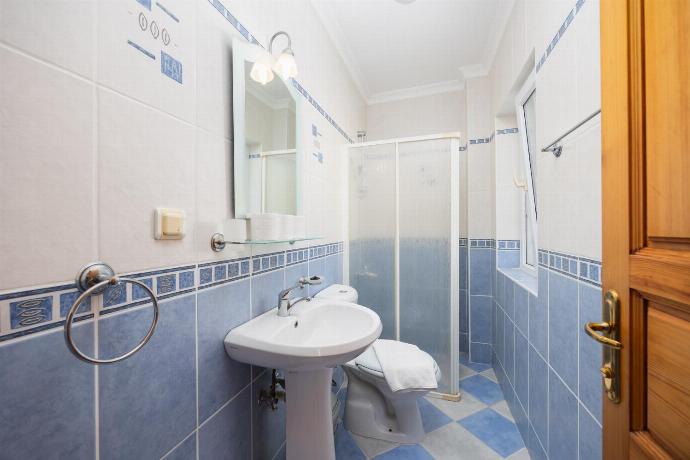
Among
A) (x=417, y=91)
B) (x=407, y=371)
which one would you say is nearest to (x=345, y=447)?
(x=407, y=371)

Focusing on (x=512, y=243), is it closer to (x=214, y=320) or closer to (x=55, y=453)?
(x=214, y=320)

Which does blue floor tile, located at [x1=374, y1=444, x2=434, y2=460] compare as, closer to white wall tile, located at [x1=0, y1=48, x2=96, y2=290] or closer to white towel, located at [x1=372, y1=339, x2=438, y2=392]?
white towel, located at [x1=372, y1=339, x2=438, y2=392]

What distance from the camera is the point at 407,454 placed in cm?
139

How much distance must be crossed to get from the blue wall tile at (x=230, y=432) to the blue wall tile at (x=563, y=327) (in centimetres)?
120

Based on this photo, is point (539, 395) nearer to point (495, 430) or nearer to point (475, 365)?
point (495, 430)

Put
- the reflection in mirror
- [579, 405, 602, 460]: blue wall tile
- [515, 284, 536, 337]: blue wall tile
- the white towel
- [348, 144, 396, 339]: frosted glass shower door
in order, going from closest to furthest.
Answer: [579, 405, 602, 460]: blue wall tile, the reflection in mirror, the white towel, [515, 284, 536, 337]: blue wall tile, [348, 144, 396, 339]: frosted glass shower door

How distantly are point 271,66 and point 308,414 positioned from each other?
4.69 feet

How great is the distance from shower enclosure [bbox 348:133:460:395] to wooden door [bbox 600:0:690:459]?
128 cm

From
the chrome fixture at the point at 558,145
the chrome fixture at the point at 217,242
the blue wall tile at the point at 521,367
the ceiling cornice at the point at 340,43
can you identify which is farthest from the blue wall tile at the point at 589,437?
the ceiling cornice at the point at 340,43

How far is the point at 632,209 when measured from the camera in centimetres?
52

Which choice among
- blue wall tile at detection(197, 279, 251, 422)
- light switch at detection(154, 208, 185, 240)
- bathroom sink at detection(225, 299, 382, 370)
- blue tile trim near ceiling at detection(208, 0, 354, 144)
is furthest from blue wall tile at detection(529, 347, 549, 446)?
blue tile trim near ceiling at detection(208, 0, 354, 144)

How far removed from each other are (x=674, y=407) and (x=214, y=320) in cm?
107

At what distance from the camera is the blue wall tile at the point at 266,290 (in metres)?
1.08

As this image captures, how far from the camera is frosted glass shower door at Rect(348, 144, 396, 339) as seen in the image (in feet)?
6.59
